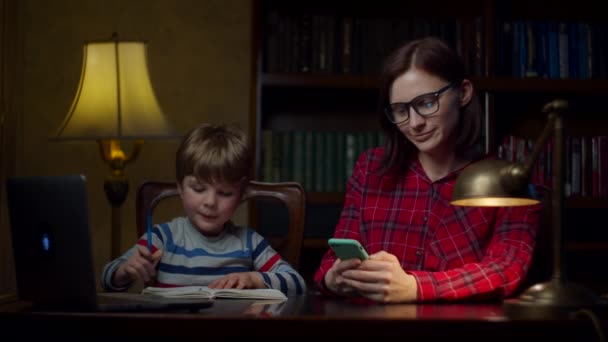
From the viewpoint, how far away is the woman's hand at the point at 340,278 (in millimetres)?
1513

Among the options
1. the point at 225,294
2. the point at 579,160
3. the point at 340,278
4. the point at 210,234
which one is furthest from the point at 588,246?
the point at 225,294

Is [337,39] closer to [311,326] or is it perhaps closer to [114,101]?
[114,101]

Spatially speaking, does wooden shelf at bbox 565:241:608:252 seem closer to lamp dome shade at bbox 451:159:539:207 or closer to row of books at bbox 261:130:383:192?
row of books at bbox 261:130:383:192

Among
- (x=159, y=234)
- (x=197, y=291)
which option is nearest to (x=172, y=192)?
(x=159, y=234)

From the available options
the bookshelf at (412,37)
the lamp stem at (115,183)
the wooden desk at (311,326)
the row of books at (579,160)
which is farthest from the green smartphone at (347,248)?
the row of books at (579,160)

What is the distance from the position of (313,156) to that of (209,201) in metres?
1.19

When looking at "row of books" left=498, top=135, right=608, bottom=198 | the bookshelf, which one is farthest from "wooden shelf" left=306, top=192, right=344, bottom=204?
"row of books" left=498, top=135, right=608, bottom=198

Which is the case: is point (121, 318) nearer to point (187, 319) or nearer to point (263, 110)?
point (187, 319)

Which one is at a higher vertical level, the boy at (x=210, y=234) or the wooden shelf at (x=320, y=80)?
the wooden shelf at (x=320, y=80)

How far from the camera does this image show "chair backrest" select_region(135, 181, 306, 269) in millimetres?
Result: 2094

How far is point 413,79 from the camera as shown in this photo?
1.79 metres

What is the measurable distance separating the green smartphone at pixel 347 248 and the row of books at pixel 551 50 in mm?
1711

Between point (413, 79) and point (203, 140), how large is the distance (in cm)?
49

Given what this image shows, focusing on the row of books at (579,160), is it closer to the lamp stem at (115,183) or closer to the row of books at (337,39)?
the row of books at (337,39)
